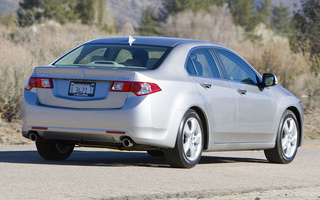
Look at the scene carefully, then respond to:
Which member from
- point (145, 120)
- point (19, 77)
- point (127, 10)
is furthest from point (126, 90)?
point (127, 10)

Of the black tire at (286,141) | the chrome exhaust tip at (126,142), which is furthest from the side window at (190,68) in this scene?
the black tire at (286,141)

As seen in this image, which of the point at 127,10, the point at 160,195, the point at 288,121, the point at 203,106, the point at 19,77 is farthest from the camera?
the point at 127,10

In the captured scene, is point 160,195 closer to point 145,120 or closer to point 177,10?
point 145,120

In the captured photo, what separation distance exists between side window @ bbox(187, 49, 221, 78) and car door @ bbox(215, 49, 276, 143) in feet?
0.65

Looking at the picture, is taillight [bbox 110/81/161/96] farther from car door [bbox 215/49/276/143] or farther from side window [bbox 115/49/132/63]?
car door [bbox 215/49/276/143]

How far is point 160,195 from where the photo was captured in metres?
6.91

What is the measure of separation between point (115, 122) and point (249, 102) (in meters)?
2.42

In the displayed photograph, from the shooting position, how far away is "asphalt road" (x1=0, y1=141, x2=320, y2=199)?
6992 millimetres

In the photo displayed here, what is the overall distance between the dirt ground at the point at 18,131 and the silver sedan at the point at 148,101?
291 cm

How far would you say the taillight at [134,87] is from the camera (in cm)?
846

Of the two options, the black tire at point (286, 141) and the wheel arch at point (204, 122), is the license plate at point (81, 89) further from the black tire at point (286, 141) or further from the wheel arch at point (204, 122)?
the black tire at point (286, 141)

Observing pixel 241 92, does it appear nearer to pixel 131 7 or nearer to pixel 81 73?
pixel 81 73

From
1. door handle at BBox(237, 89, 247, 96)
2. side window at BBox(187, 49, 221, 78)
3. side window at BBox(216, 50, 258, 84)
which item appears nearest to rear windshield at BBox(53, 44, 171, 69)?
side window at BBox(187, 49, 221, 78)

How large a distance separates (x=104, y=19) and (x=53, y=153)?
82.4 m
